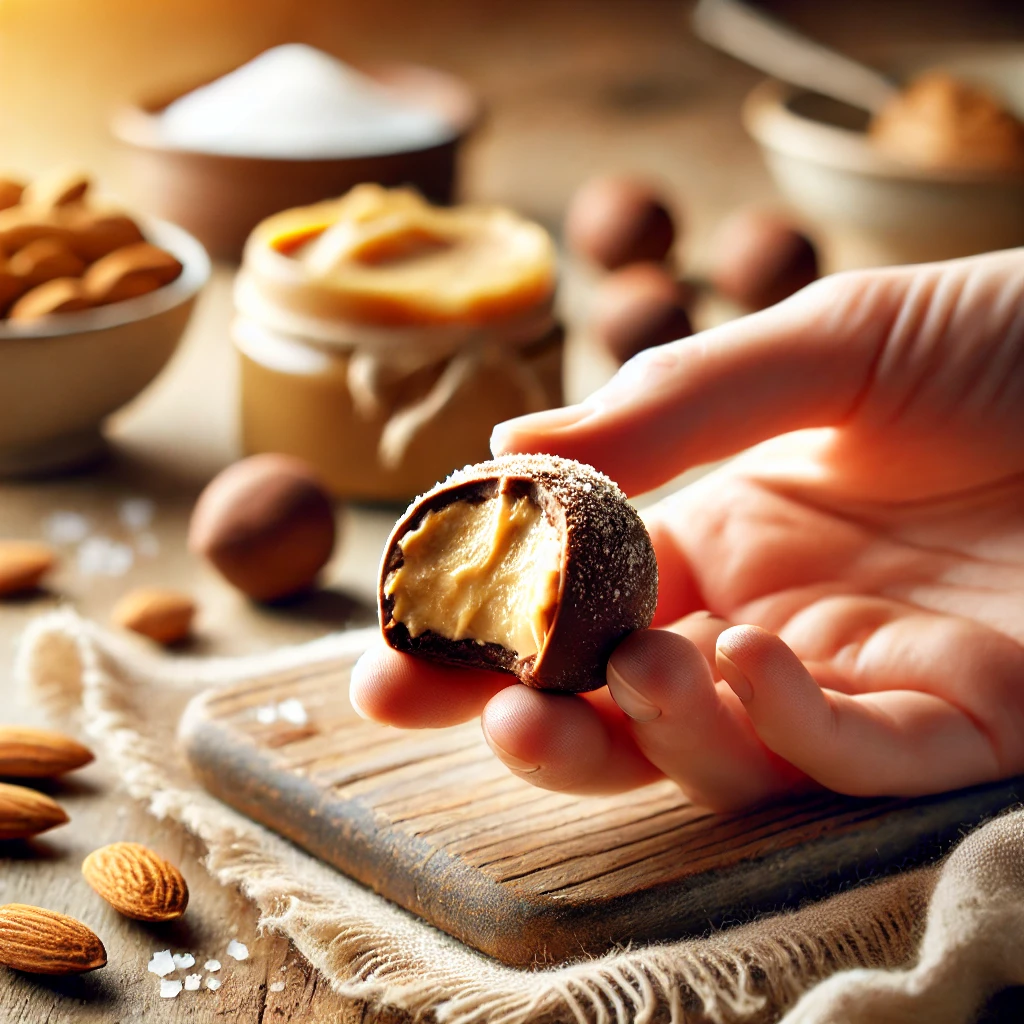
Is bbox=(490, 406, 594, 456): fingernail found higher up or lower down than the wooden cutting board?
higher up

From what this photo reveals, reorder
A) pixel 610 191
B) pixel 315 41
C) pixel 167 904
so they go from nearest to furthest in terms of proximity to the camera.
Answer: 1. pixel 167 904
2. pixel 610 191
3. pixel 315 41

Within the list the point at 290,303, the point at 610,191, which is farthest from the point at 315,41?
the point at 290,303

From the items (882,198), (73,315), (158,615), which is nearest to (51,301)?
(73,315)

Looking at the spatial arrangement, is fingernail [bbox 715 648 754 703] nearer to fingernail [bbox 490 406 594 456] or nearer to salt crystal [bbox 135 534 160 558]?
fingernail [bbox 490 406 594 456]

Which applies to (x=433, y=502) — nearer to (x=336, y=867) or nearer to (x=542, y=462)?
(x=542, y=462)

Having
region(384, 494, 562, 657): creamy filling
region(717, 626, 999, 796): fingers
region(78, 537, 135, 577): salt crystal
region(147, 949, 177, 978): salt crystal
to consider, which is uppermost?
region(384, 494, 562, 657): creamy filling

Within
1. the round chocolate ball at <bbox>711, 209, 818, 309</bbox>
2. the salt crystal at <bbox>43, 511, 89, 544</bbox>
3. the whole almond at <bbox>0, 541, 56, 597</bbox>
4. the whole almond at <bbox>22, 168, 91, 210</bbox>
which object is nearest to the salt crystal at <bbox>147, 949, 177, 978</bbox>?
the whole almond at <bbox>0, 541, 56, 597</bbox>
